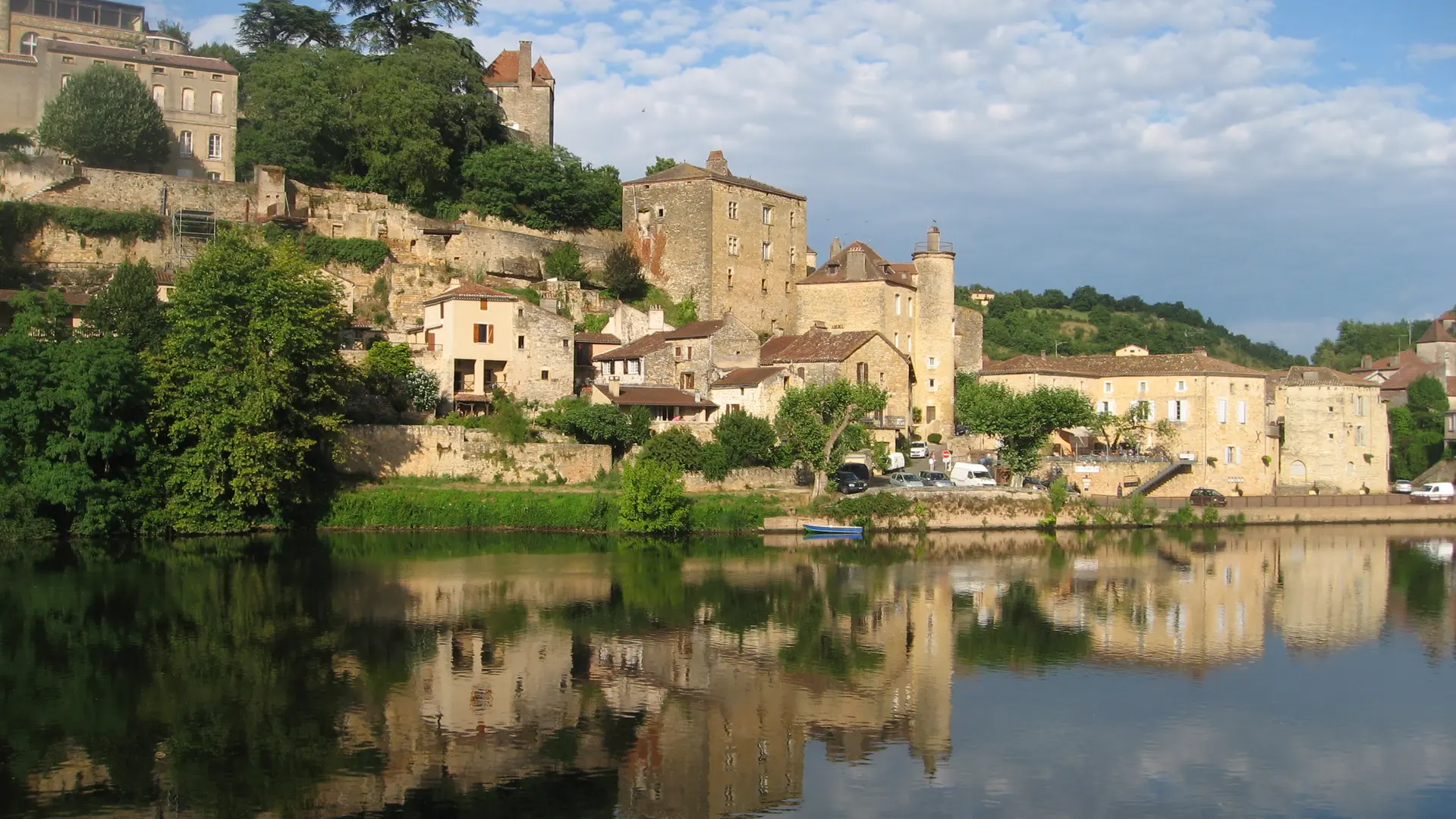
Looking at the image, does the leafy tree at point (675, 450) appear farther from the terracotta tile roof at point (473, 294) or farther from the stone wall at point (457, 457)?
the terracotta tile roof at point (473, 294)

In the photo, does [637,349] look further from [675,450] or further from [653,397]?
[675,450]

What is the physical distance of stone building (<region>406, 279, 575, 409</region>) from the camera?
40625 millimetres

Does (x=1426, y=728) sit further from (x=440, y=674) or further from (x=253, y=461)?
(x=253, y=461)

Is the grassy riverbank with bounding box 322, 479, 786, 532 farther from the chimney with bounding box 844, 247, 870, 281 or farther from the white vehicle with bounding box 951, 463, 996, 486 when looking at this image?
the chimney with bounding box 844, 247, 870, 281

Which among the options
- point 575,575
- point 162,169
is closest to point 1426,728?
point 575,575

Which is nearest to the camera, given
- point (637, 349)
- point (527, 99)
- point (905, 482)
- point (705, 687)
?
point (705, 687)

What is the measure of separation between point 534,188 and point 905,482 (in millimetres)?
18773

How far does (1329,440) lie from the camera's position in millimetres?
47469

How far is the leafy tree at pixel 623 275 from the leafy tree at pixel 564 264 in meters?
1.15

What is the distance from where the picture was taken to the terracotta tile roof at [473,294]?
1597 inches

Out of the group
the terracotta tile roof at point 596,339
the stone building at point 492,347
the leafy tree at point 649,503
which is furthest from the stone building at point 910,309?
the leafy tree at point 649,503

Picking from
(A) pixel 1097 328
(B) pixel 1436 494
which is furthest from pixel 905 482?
(A) pixel 1097 328

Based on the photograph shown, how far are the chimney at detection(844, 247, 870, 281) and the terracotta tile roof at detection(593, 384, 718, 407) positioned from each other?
9.76m

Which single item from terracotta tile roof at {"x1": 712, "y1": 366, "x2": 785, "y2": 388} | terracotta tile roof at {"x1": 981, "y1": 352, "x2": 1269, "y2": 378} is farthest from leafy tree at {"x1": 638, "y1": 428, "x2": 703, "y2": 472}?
terracotta tile roof at {"x1": 981, "y1": 352, "x2": 1269, "y2": 378}
